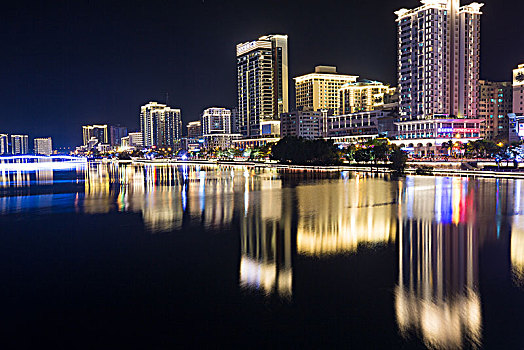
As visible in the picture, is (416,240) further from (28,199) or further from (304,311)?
(28,199)

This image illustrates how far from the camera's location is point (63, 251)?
590 inches

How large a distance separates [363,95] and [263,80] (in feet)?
152

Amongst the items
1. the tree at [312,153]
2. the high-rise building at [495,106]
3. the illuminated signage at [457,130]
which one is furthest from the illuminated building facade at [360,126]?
the tree at [312,153]

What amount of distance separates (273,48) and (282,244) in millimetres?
163894

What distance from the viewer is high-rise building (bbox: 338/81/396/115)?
439ft

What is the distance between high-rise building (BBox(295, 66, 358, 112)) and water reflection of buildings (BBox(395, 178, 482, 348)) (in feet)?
461

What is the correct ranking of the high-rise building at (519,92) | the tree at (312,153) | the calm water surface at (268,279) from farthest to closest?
the high-rise building at (519,92)
the tree at (312,153)
the calm water surface at (268,279)

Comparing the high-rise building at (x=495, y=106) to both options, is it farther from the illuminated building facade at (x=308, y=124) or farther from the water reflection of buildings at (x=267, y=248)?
the water reflection of buildings at (x=267, y=248)

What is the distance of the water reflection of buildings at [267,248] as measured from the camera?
36.2ft

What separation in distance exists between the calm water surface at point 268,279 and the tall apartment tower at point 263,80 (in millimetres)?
147162

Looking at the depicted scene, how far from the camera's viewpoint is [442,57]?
94.9 meters

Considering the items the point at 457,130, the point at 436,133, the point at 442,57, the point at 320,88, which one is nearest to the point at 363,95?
the point at 320,88

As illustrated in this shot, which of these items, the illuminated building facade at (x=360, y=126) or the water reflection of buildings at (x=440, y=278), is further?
the illuminated building facade at (x=360, y=126)

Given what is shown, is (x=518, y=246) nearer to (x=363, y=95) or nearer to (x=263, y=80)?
(x=363, y=95)
